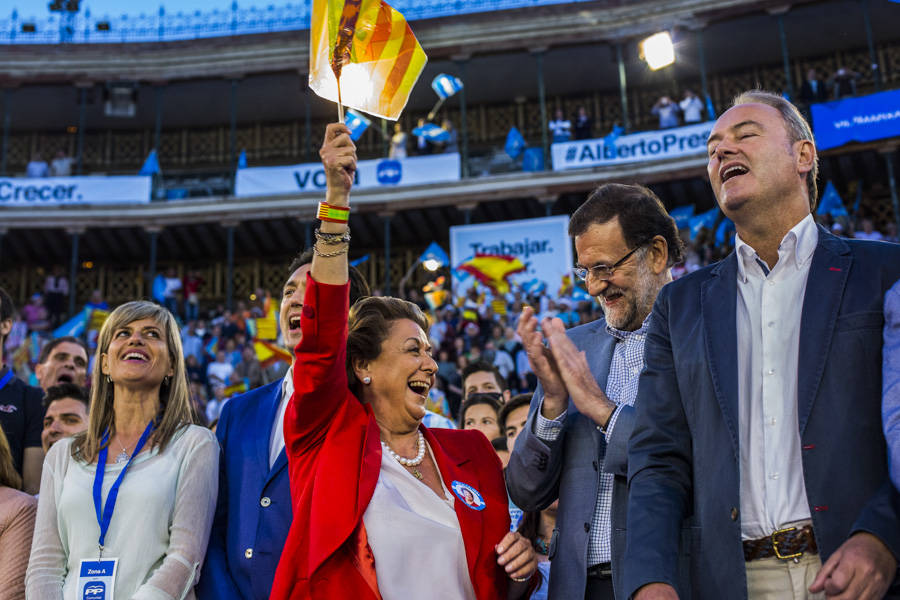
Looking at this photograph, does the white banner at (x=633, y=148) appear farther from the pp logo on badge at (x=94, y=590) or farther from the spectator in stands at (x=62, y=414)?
the pp logo on badge at (x=94, y=590)

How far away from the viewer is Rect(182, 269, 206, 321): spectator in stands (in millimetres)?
17684

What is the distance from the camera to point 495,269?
15.0 meters

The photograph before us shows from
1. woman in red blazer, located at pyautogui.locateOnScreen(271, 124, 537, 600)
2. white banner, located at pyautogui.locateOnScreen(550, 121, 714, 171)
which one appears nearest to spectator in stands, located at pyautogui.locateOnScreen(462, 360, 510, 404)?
woman in red blazer, located at pyautogui.locateOnScreen(271, 124, 537, 600)

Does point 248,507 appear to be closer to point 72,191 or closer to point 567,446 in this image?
point 567,446

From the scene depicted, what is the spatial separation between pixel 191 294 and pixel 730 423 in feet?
55.5

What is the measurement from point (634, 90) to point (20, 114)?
14.5 m

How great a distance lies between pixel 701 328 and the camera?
2.36m

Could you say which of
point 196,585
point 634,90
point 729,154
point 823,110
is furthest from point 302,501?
point 634,90

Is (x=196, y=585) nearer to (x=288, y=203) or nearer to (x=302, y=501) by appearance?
(x=302, y=501)

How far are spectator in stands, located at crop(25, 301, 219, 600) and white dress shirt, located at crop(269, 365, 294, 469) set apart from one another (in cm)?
23

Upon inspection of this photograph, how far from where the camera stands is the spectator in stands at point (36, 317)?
1752cm

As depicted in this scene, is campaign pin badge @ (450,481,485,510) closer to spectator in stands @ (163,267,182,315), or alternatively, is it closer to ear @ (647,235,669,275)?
ear @ (647,235,669,275)

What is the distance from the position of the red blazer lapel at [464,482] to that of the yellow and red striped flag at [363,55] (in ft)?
3.97

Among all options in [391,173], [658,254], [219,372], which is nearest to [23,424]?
[658,254]
